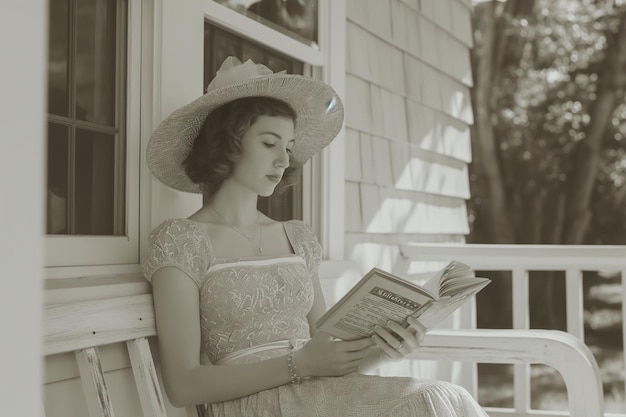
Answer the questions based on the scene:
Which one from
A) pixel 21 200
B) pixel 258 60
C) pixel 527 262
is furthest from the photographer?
pixel 527 262

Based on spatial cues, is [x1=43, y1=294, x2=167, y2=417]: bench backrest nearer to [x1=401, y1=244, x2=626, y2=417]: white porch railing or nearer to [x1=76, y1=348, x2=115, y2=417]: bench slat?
[x1=76, y1=348, x2=115, y2=417]: bench slat

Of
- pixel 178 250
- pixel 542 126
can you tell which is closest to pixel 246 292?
pixel 178 250

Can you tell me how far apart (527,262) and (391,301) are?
212 cm

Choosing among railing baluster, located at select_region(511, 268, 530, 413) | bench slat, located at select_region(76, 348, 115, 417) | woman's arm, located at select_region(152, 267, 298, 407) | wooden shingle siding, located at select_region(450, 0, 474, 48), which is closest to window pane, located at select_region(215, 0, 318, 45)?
woman's arm, located at select_region(152, 267, 298, 407)

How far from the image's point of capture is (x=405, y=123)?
411 cm

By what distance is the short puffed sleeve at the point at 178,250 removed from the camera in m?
1.93

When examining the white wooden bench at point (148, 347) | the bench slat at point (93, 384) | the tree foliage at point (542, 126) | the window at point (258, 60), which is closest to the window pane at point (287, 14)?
the window at point (258, 60)

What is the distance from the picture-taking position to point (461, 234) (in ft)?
17.2

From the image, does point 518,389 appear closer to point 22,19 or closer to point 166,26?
point 166,26

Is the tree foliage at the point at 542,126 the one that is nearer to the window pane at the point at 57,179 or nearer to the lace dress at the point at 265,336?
the lace dress at the point at 265,336

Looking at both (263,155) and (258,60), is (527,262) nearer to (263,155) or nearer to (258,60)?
(258,60)

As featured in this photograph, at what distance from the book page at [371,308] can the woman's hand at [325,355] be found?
0.02 metres

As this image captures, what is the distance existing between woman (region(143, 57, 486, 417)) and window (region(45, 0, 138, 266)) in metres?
0.12

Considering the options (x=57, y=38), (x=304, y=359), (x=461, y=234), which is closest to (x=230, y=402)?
(x=304, y=359)
